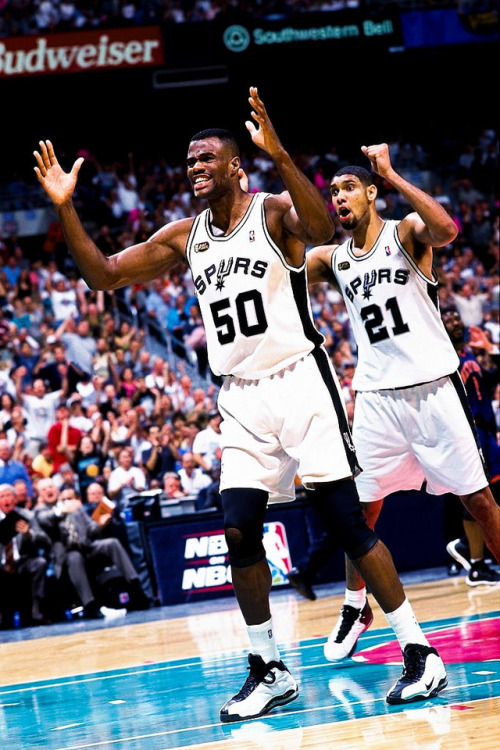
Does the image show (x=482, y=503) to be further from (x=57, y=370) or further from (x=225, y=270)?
(x=57, y=370)

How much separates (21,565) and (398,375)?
5774mm

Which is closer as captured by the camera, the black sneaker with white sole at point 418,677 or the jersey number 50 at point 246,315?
the black sneaker with white sole at point 418,677

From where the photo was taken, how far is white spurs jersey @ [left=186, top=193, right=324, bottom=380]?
5160 millimetres

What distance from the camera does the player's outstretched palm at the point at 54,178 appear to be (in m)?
5.13

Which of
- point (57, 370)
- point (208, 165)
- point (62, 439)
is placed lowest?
point (208, 165)

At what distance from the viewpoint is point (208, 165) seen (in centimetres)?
520

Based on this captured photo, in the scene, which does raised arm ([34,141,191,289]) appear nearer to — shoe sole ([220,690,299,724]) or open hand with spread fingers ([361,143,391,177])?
open hand with spread fingers ([361,143,391,177])

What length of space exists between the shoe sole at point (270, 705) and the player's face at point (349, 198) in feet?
8.28

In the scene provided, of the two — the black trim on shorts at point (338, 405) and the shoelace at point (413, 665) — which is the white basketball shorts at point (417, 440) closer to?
the black trim on shorts at point (338, 405)

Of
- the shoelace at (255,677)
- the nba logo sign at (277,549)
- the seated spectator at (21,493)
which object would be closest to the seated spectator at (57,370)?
the seated spectator at (21,493)

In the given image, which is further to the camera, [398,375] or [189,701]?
[398,375]

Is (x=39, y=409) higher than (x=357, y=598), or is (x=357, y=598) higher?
(x=39, y=409)

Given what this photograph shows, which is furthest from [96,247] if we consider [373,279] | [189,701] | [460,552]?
[460,552]

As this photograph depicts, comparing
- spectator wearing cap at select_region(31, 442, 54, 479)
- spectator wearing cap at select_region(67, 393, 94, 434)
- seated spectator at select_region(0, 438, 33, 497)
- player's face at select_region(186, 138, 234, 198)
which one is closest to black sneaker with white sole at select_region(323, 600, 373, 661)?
player's face at select_region(186, 138, 234, 198)
